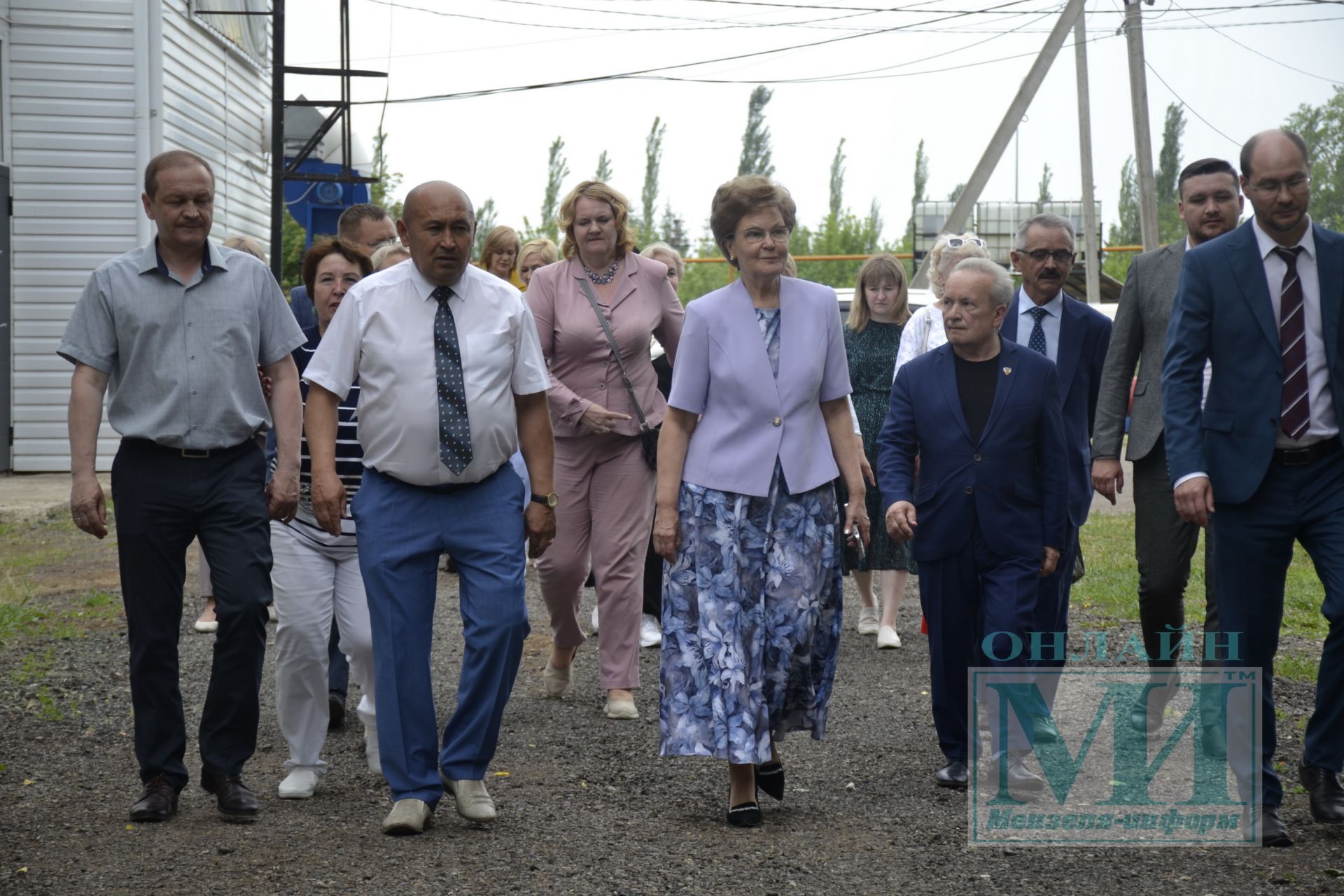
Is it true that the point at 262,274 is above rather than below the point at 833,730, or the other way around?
above

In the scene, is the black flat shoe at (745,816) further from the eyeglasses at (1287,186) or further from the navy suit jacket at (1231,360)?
the eyeglasses at (1287,186)

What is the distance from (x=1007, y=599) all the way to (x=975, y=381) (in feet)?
2.71

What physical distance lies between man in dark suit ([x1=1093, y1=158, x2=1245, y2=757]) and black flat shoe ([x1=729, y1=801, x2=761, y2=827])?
81.4 inches

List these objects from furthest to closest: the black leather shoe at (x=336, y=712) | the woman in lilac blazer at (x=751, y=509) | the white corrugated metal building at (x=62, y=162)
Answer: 1. the white corrugated metal building at (x=62, y=162)
2. the black leather shoe at (x=336, y=712)
3. the woman in lilac blazer at (x=751, y=509)

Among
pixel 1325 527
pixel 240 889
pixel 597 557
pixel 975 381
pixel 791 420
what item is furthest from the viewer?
pixel 597 557

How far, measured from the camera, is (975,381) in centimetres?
588

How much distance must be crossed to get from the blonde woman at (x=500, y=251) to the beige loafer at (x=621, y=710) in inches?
159

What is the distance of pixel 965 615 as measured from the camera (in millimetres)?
5812

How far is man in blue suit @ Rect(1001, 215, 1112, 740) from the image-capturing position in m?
6.35

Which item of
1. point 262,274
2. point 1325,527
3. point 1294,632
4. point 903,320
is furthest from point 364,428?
point 1294,632

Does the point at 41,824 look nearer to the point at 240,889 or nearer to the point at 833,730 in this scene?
the point at 240,889

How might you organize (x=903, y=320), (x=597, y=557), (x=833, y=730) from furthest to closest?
(x=903, y=320), (x=597, y=557), (x=833, y=730)

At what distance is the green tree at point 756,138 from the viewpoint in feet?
267

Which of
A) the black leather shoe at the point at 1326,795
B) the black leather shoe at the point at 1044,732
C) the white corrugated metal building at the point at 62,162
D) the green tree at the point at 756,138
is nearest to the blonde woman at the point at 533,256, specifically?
the black leather shoe at the point at 1044,732
